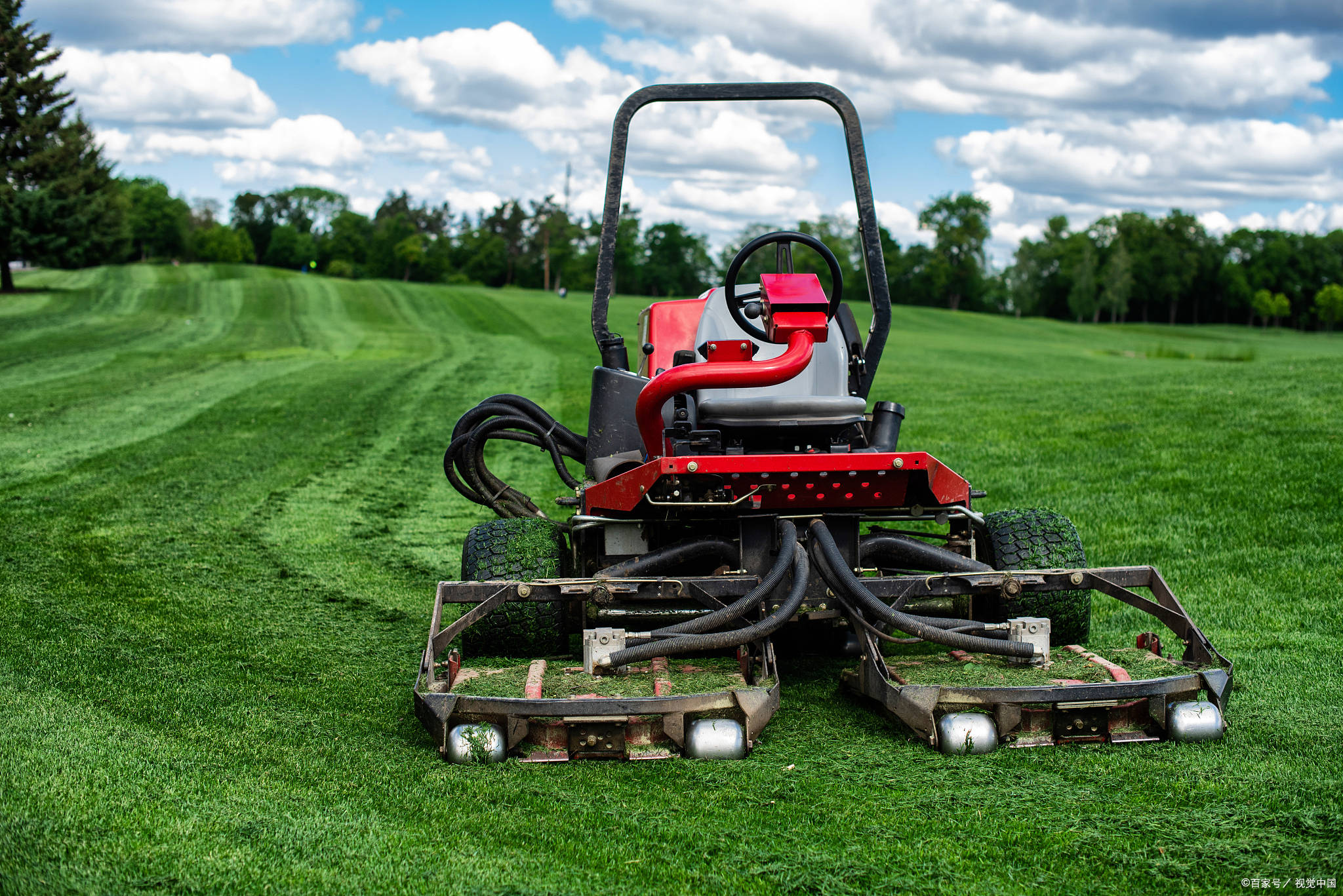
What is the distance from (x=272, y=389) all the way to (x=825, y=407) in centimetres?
1587

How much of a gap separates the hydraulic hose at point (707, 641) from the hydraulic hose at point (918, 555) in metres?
0.75

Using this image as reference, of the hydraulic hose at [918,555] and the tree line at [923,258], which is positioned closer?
the hydraulic hose at [918,555]

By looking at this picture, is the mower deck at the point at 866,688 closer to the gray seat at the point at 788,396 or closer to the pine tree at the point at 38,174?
the gray seat at the point at 788,396

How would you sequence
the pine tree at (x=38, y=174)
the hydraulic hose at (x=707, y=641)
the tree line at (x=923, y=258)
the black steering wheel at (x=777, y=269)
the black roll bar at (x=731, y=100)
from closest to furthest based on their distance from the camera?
1. the hydraulic hose at (x=707, y=641)
2. the black steering wheel at (x=777, y=269)
3. the black roll bar at (x=731, y=100)
4. the pine tree at (x=38, y=174)
5. the tree line at (x=923, y=258)

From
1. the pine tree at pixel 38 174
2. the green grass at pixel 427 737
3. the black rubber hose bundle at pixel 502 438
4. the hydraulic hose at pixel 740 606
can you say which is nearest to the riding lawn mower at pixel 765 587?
the hydraulic hose at pixel 740 606

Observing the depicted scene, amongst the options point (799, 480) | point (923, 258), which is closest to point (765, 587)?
point (799, 480)

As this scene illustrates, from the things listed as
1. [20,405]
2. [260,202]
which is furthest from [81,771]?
[260,202]

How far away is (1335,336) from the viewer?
227 ft

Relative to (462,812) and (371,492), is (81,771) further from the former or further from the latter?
(371,492)

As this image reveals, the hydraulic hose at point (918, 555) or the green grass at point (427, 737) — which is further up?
the hydraulic hose at point (918, 555)

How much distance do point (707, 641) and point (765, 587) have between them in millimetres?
338

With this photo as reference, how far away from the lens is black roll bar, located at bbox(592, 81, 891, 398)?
5852 mm

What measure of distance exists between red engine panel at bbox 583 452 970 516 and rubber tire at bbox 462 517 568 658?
18.3 inches

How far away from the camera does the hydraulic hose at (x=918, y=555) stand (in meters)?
5.25
